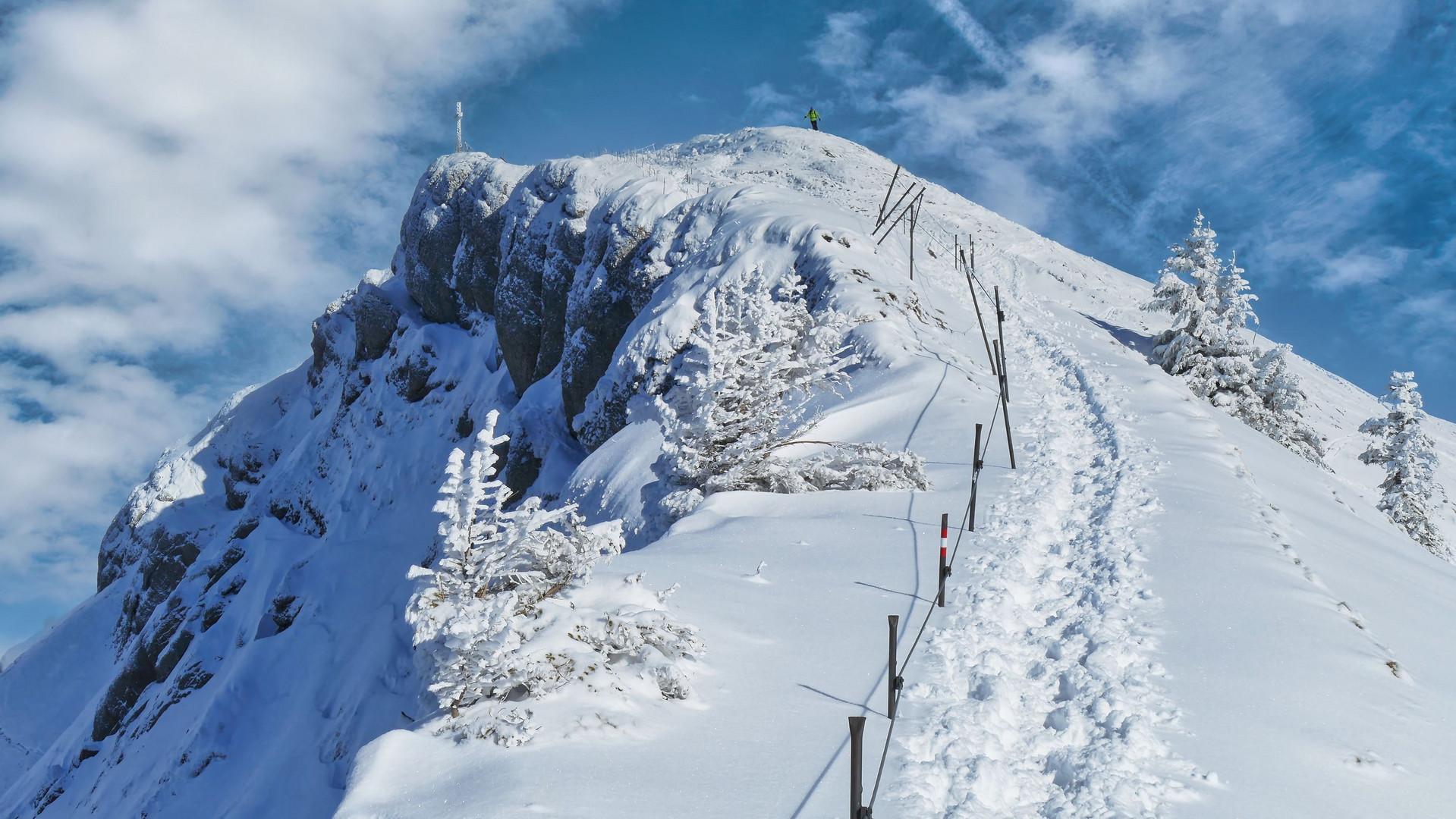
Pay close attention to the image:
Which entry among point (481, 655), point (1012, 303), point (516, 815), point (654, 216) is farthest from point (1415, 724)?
point (1012, 303)

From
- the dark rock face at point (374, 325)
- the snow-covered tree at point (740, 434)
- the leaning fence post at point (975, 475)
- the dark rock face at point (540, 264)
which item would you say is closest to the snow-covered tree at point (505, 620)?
the snow-covered tree at point (740, 434)

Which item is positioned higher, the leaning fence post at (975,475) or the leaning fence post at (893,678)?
the leaning fence post at (975,475)

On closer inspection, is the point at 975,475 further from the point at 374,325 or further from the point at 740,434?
the point at 374,325

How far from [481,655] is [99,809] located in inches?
1310

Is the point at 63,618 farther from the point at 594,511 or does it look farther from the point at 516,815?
the point at 516,815

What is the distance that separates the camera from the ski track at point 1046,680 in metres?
5.87

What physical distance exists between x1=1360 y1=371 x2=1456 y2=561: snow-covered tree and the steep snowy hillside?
658 centimetres

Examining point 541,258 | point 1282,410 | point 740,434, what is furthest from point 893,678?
point 541,258

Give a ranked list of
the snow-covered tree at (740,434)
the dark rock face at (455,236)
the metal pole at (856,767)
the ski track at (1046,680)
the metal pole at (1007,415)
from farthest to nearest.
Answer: the dark rock face at (455,236) → the metal pole at (1007,415) → the snow-covered tree at (740,434) → the ski track at (1046,680) → the metal pole at (856,767)

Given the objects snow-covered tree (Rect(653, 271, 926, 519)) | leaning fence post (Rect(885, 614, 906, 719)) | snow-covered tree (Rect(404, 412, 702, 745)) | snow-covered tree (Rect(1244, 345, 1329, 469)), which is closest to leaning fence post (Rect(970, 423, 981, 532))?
snow-covered tree (Rect(653, 271, 926, 519))

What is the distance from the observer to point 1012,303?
3866 centimetres

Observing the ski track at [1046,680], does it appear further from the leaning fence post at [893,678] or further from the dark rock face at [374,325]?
the dark rock face at [374,325]

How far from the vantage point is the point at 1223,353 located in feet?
109

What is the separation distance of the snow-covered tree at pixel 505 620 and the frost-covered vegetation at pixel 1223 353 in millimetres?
32172
